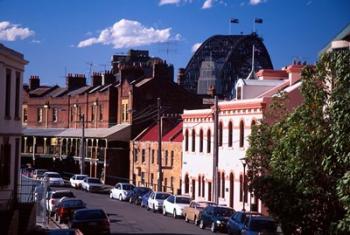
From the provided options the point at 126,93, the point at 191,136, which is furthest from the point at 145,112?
the point at 191,136

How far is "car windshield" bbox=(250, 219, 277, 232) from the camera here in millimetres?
30547

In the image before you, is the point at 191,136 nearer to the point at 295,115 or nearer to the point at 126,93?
the point at 126,93

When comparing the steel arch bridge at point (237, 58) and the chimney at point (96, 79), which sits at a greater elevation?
the steel arch bridge at point (237, 58)

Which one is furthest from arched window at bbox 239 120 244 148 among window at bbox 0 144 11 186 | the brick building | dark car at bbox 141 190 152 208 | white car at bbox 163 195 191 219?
window at bbox 0 144 11 186

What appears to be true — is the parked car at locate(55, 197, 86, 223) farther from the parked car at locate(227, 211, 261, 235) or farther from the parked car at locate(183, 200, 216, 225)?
the parked car at locate(227, 211, 261, 235)

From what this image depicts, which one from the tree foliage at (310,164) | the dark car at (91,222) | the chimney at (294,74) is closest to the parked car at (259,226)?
the dark car at (91,222)

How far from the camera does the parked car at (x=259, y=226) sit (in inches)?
1199

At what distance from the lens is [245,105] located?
50.1 meters

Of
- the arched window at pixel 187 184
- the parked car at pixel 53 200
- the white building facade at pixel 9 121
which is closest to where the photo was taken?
the white building facade at pixel 9 121

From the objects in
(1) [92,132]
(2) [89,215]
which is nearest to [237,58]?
(1) [92,132]

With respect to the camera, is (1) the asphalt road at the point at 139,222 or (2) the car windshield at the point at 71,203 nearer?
(1) the asphalt road at the point at 139,222

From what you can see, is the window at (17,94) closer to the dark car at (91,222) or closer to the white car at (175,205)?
the dark car at (91,222)

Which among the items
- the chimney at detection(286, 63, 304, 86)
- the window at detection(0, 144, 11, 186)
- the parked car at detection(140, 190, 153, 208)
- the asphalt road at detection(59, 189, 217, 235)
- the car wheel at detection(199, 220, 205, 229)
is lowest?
the asphalt road at detection(59, 189, 217, 235)

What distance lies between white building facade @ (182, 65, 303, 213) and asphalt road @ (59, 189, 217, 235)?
5.85 m
